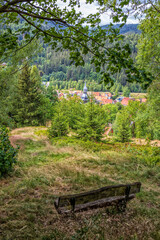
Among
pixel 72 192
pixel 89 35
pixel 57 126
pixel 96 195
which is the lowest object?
pixel 72 192

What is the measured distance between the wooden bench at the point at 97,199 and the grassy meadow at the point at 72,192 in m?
→ 0.29

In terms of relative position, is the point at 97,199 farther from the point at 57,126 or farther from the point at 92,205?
the point at 57,126

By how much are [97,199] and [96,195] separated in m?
0.11

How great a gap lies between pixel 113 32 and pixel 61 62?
160m

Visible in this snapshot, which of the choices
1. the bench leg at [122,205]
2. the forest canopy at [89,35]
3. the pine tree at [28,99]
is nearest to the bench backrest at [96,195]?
the bench leg at [122,205]

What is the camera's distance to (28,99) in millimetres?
24359

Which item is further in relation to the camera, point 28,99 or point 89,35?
point 28,99

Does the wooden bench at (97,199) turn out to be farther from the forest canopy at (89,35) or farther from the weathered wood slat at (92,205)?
the forest canopy at (89,35)

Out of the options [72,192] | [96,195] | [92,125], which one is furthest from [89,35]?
[92,125]

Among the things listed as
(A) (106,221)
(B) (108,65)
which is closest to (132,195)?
(A) (106,221)

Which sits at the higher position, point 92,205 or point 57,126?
point 92,205

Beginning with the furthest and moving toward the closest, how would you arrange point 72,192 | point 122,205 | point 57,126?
point 57,126
point 72,192
point 122,205

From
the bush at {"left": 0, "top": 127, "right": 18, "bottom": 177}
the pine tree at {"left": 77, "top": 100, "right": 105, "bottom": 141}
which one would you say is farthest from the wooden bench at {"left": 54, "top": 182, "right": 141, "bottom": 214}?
the pine tree at {"left": 77, "top": 100, "right": 105, "bottom": 141}

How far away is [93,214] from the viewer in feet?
10.4
